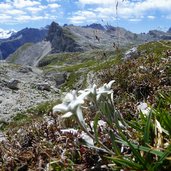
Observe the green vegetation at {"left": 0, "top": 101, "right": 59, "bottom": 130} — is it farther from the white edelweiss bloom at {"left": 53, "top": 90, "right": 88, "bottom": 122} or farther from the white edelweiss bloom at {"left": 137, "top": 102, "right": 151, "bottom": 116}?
the white edelweiss bloom at {"left": 53, "top": 90, "right": 88, "bottom": 122}

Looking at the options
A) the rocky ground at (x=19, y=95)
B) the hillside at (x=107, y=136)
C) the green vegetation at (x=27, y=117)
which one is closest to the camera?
the hillside at (x=107, y=136)

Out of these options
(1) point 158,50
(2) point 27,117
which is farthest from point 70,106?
(1) point 158,50

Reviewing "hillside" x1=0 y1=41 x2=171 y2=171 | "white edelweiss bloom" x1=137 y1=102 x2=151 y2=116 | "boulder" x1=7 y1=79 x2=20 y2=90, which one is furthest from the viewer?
"boulder" x1=7 y1=79 x2=20 y2=90

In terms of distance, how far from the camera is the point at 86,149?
4914 millimetres

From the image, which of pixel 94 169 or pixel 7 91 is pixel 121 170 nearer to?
pixel 94 169

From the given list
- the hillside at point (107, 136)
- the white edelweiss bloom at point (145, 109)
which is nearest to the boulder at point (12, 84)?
the hillside at point (107, 136)

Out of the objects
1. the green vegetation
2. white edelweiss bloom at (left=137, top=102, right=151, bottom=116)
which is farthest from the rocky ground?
white edelweiss bloom at (left=137, top=102, right=151, bottom=116)

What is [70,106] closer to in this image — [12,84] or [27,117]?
[27,117]

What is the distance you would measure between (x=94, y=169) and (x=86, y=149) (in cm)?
50

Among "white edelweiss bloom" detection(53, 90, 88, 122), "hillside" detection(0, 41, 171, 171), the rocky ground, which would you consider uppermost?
"white edelweiss bloom" detection(53, 90, 88, 122)

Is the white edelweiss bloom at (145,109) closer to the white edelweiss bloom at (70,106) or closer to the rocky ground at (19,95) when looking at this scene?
the white edelweiss bloom at (70,106)

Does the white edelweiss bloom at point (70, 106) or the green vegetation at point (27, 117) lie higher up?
the white edelweiss bloom at point (70, 106)

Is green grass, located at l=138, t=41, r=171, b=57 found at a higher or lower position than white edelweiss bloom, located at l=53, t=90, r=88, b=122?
lower

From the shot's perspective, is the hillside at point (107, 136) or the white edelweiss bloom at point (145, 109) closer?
the hillside at point (107, 136)
